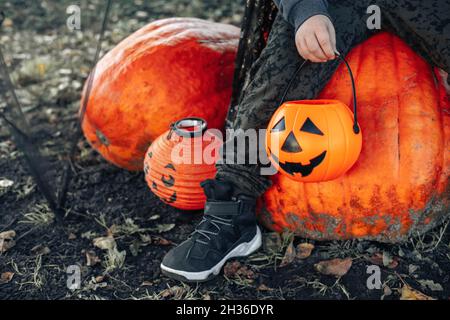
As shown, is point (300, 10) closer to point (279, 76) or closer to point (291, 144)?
point (279, 76)

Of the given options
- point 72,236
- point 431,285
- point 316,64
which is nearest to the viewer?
point 431,285

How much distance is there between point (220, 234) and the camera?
96.3 inches

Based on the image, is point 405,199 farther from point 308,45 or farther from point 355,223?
point 308,45

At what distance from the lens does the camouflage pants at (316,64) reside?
7.28ft

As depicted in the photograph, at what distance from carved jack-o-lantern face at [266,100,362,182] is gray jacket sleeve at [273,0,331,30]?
1.15 ft

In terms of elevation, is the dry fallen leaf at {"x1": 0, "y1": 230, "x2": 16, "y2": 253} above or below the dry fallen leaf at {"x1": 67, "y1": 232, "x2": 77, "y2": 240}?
below

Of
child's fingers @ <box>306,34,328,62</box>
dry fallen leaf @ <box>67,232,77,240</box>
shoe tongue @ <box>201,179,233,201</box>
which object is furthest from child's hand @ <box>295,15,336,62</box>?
dry fallen leaf @ <box>67,232,77,240</box>

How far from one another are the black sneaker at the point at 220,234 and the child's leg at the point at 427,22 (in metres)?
1.07

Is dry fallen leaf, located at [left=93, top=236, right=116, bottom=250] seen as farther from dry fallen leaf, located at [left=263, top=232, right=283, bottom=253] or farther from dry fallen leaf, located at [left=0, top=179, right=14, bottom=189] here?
dry fallen leaf, located at [left=0, top=179, right=14, bottom=189]

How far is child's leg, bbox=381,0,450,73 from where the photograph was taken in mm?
2193

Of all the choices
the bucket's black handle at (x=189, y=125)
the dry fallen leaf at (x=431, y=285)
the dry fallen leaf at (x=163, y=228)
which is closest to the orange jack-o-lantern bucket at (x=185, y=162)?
the bucket's black handle at (x=189, y=125)

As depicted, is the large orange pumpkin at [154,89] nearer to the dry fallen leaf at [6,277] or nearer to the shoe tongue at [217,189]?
the shoe tongue at [217,189]

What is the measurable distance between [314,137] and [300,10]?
0.55 meters

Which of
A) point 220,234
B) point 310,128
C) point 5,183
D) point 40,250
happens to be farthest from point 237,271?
point 5,183
